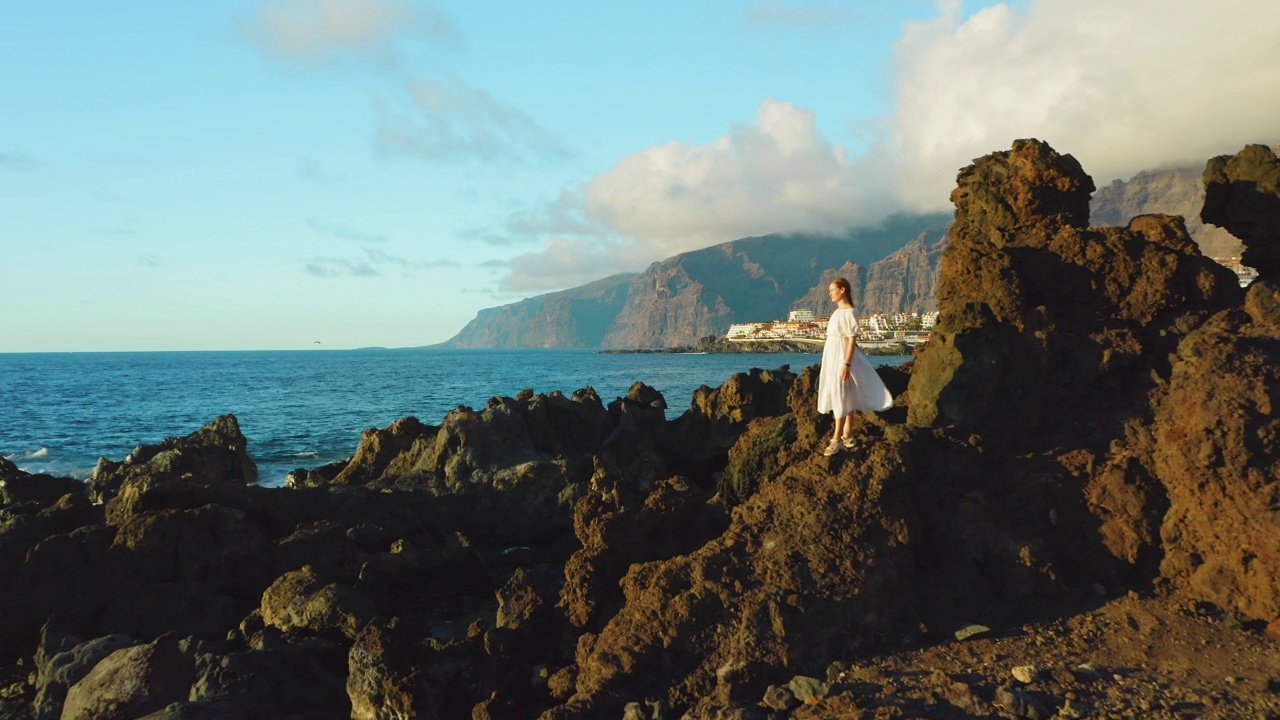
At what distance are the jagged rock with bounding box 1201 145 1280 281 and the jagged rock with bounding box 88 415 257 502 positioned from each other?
17.1m

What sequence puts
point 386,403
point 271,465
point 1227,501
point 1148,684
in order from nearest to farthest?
point 1148,684, point 1227,501, point 271,465, point 386,403

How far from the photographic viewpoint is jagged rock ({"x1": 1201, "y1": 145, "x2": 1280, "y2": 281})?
35.4 ft

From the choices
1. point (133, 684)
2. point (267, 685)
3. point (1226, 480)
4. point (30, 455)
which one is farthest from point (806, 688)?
point (30, 455)

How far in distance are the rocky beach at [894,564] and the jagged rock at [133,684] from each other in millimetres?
26

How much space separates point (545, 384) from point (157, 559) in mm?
77395

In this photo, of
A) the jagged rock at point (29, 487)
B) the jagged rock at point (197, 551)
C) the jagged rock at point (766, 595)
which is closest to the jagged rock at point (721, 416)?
the jagged rock at point (197, 551)

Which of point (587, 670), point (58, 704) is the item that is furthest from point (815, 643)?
point (58, 704)

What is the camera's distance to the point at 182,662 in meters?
7.61

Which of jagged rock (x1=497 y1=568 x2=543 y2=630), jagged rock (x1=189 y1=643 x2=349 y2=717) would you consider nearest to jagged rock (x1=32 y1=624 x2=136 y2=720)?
jagged rock (x1=189 y1=643 x2=349 y2=717)

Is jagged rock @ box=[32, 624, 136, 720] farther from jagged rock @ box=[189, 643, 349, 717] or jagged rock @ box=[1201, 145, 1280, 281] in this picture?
jagged rock @ box=[1201, 145, 1280, 281]

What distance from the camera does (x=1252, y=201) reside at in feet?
35.8

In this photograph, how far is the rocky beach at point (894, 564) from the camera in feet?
22.2

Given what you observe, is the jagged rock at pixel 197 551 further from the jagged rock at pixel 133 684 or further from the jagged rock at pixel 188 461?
the jagged rock at pixel 188 461

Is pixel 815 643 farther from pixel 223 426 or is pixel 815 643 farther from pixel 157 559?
pixel 223 426
